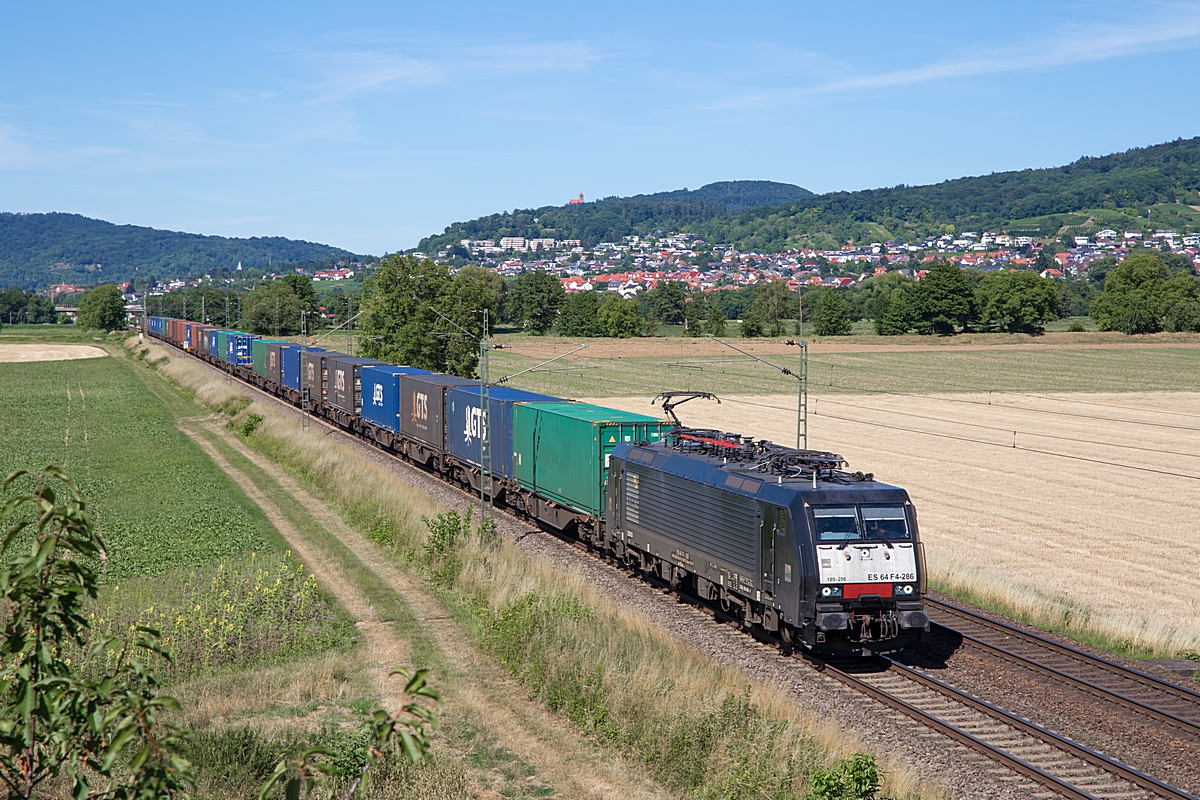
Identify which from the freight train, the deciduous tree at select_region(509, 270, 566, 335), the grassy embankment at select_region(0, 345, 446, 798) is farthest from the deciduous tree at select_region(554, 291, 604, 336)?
the freight train

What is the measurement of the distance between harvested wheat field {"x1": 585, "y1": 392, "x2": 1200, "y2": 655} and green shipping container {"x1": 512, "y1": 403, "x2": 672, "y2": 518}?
9197 millimetres

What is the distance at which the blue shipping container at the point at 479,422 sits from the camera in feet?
112

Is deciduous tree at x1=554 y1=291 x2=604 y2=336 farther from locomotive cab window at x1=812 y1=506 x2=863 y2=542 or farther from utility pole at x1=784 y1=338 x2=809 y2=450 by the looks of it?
locomotive cab window at x1=812 y1=506 x2=863 y2=542

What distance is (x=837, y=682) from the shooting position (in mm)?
18891

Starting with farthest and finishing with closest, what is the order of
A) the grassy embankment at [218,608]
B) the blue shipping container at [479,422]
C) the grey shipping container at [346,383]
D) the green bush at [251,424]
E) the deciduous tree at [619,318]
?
the deciduous tree at [619,318]
the green bush at [251,424]
the grey shipping container at [346,383]
the blue shipping container at [479,422]
the grassy embankment at [218,608]

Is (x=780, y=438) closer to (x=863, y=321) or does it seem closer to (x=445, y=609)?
(x=445, y=609)

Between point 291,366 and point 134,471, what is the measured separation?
21422 millimetres

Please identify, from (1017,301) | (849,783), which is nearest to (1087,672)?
(849,783)

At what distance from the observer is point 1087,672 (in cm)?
1961

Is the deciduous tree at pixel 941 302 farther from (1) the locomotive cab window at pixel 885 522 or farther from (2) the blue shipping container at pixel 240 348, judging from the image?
(1) the locomotive cab window at pixel 885 522

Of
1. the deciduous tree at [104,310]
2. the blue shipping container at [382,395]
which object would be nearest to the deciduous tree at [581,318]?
the deciduous tree at [104,310]

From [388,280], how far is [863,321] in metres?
127

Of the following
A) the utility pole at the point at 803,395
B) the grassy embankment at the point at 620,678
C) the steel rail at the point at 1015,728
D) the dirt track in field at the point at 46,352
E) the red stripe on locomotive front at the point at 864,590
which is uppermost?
the utility pole at the point at 803,395

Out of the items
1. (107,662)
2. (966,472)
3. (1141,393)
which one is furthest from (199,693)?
(1141,393)
